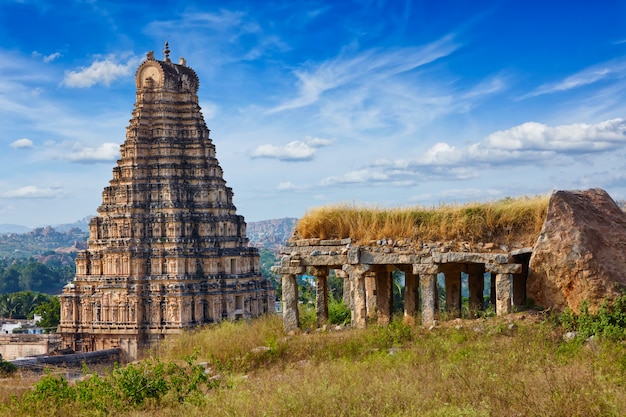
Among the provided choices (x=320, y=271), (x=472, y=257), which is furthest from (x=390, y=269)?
(x=472, y=257)

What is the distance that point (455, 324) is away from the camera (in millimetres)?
16250

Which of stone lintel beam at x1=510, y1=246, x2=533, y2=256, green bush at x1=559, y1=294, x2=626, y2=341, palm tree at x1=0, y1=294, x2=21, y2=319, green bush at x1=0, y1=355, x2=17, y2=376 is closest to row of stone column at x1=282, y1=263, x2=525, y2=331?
stone lintel beam at x1=510, y1=246, x2=533, y2=256

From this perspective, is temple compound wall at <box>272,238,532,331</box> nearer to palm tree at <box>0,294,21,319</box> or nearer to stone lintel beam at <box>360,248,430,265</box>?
stone lintel beam at <box>360,248,430,265</box>

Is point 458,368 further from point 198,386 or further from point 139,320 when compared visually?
point 139,320

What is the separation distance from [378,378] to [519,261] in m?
6.08

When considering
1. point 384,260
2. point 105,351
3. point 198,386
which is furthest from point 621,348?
point 105,351

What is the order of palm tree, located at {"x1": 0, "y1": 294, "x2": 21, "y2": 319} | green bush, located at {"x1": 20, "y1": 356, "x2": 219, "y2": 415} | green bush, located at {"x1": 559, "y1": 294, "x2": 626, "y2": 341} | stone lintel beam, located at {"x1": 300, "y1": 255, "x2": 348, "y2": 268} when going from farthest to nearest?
palm tree, located at {"x1": 0, "y1": 294, "x2": 21, "y2": 319} < stone lintel beam, located at {"x1": 300, "y1": 255, "x2": 348, "y2": 268} < green bush, located at {"x1": 559, "y1": 294, "x2": 626, "y2": 341} < green bush, located at {"x1": 20, "y1": 356, "x2": 219, "y2": 415}

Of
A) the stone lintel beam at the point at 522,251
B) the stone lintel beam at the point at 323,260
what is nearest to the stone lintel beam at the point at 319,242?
the stone lintel beam at the point at 323,260

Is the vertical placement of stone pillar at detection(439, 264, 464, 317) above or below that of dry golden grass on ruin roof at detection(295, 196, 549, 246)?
below

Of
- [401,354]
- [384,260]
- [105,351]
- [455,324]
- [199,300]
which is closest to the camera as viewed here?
[401,354]

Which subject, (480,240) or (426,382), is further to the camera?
(480,240)

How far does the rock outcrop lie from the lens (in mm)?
15406

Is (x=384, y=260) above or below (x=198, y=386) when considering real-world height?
above

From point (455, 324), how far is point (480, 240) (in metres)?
2.01
